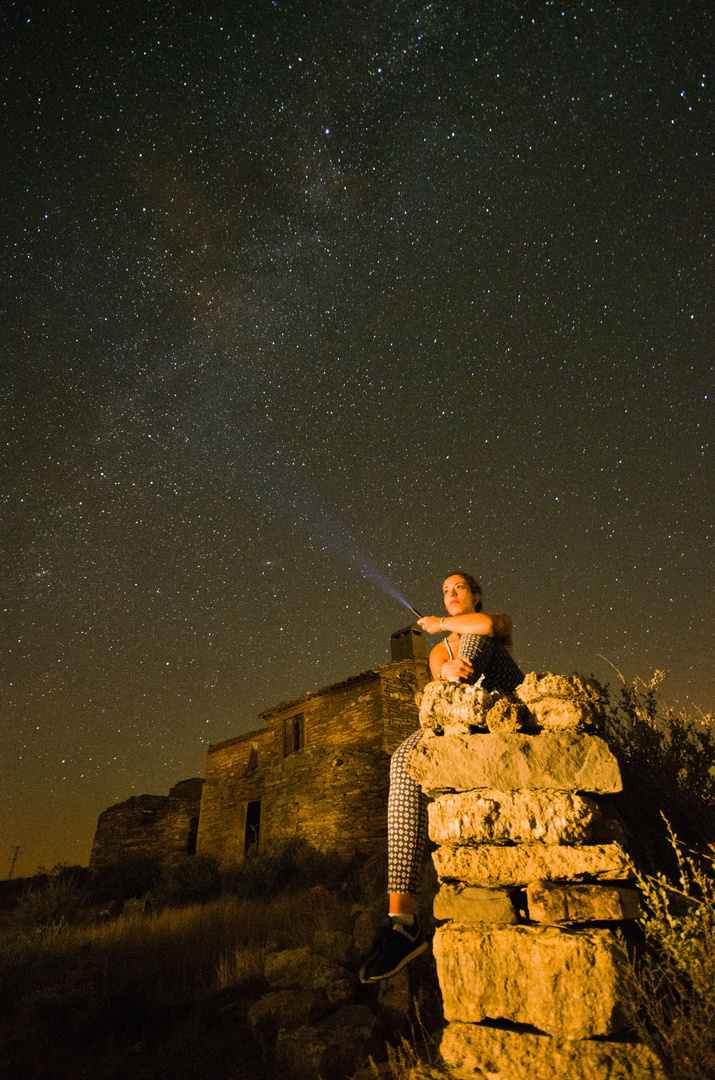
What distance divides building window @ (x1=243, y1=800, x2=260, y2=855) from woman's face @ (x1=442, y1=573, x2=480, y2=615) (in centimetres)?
1911

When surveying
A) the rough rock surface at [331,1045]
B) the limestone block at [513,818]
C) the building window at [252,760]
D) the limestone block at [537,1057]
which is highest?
the building window at [252,760]

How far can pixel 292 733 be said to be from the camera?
2020cm

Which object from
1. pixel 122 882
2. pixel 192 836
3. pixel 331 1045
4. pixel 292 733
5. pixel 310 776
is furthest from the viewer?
pixel 192 836

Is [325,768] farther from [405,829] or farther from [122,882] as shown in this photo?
[405,829]

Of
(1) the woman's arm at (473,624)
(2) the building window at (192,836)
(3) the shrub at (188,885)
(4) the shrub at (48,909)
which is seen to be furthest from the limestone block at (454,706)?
(2) the building window at (192,836)

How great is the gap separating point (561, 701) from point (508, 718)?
0.28 m

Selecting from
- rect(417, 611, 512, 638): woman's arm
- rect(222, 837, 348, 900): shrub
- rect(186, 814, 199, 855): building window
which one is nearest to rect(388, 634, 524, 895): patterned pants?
rect(417, 611, 512, 638): woman's arm

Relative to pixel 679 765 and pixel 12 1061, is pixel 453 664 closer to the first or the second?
pixel 679 765

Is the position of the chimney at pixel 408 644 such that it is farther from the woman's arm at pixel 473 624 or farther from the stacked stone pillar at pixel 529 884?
the stacked stone pillar at pixel 529 884

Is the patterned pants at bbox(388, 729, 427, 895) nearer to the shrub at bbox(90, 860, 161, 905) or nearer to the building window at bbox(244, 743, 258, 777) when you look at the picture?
the shrub at bbox(90, 860, 161, 905)

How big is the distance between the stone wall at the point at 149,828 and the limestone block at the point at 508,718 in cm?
2476

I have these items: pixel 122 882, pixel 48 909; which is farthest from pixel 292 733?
pixel 48 909

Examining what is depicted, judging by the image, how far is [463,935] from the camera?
2553mm

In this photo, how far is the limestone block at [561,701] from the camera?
2832 mm
